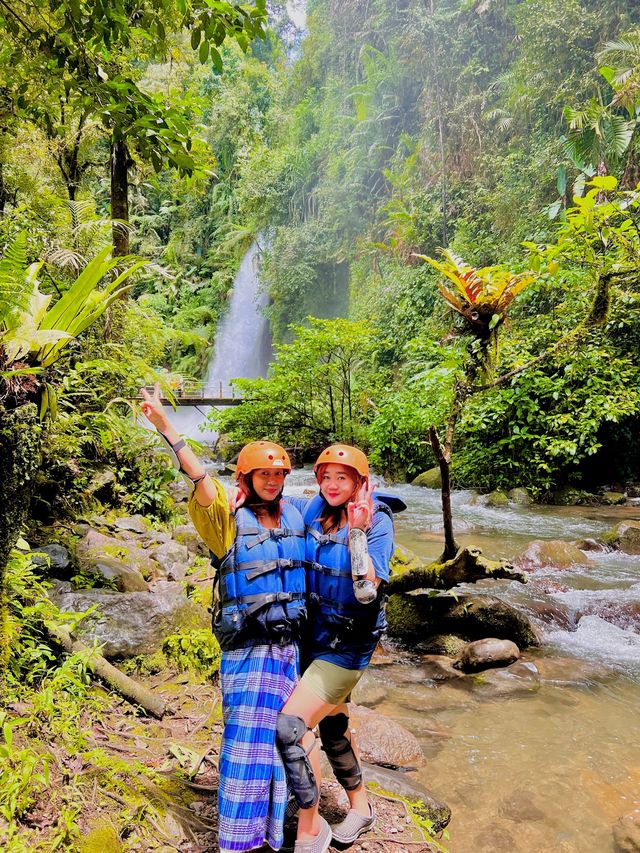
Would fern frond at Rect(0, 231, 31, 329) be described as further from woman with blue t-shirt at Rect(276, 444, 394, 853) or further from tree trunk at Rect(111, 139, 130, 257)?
tree trunk at Rect(111, 139, 130, 257)

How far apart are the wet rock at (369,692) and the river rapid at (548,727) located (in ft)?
0.13

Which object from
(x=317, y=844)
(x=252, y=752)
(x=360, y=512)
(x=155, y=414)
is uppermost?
(x=155, y=414)

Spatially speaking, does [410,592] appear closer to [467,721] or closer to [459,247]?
[467,721]

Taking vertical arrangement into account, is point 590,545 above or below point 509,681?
above

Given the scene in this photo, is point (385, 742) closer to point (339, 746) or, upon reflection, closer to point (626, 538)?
point (339, 746)

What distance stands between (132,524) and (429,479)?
8.79m

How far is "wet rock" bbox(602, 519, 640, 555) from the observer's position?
26.1 feet

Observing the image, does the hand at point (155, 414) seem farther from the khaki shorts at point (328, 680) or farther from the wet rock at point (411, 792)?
the wet rock at point (411, 792)

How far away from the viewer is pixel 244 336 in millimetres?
28656

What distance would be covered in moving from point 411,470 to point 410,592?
836cm

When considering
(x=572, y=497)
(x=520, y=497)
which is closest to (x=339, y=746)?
(x=520, y=497)

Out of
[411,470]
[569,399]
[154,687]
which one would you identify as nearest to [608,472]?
[569,399]

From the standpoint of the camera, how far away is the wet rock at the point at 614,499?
36.0 ft

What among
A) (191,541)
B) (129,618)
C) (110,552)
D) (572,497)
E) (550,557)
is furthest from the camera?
(572,497)
